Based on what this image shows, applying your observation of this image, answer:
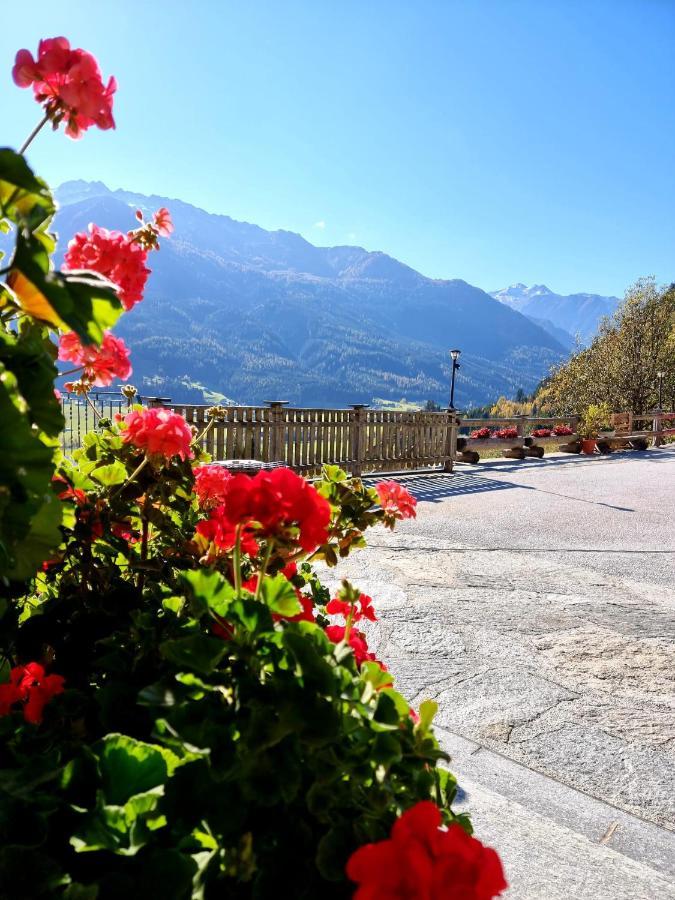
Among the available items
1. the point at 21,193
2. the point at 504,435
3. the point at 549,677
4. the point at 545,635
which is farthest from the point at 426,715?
the point at 504,435

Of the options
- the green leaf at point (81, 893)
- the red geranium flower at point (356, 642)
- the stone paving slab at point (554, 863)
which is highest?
the red geranium flower at point (356, 642)

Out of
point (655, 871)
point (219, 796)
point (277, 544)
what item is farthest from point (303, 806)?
point (655, 871)

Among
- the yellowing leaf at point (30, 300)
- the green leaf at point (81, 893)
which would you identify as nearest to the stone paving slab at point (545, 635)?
the green leaf at point (81, 893)

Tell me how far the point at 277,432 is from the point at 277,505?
8.36 meters

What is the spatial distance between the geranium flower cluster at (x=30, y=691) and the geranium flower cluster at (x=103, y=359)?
564mm

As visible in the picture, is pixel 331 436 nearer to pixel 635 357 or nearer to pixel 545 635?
pixel 545 635

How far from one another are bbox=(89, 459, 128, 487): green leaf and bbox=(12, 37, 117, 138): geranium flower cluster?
649 millimetres

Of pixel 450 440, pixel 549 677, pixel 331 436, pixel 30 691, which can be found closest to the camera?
pixel 30 691

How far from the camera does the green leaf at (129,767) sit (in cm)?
72

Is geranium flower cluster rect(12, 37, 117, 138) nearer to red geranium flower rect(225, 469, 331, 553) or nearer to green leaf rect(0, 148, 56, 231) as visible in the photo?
green leaf rect(0, 148, 56, 231)

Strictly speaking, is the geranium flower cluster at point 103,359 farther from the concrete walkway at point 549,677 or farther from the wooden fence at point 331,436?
the wooden fence at point 331,436

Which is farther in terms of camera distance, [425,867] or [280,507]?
[280,507]

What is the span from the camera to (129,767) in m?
0.73

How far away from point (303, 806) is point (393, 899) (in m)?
0.18
